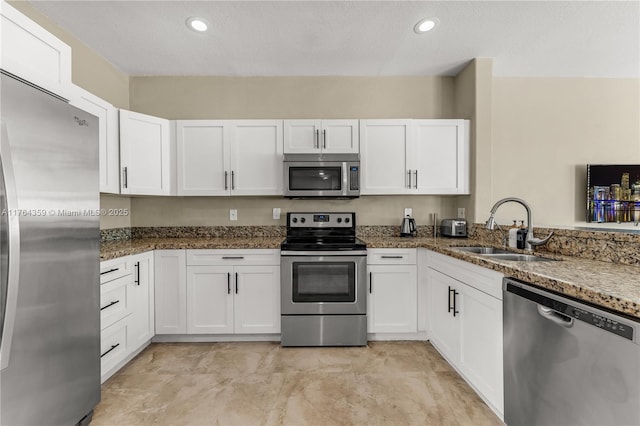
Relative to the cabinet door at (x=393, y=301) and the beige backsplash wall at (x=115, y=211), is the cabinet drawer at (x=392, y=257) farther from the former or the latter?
the beige backsplash wall at (x=115, y=211)

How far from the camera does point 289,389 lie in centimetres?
189

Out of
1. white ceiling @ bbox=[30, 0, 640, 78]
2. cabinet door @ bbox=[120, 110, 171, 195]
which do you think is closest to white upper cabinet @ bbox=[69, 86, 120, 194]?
cabinet door @ bbox=[120, 110, 171, 195]

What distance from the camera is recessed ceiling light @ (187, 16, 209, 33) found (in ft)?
7.04

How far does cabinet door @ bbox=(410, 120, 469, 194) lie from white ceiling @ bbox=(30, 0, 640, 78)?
624 millimetres

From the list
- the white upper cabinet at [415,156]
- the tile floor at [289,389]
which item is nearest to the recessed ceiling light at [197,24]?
the white upper cabinet at [415,156]

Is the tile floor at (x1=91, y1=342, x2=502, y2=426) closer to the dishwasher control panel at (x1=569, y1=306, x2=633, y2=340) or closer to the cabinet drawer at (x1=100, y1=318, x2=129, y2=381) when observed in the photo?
the cabinet drawer at (x1=100, y1=318, x2=129, y2=381)

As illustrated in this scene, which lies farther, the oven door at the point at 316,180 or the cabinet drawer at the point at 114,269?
the oven door at the point at 316,180

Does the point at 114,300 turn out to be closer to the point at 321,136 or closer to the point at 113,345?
the point at 113,345

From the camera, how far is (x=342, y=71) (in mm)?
2961

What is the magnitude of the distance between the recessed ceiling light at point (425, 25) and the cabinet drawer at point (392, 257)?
1.75 meters

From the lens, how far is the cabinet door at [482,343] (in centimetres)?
155

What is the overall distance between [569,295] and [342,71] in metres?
2.64

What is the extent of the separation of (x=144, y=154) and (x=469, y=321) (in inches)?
113

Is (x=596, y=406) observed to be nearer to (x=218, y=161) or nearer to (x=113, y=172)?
(x=218, y=161)
